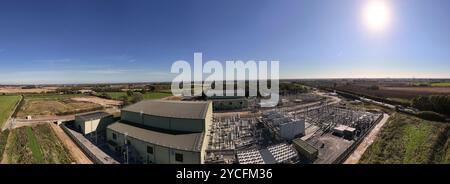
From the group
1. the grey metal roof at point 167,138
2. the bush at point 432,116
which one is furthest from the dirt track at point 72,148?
the bush at point 432,116

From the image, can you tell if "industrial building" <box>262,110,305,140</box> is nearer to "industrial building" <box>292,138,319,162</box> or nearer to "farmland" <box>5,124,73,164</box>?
"industrial building" <box>292,138,319,162</box>

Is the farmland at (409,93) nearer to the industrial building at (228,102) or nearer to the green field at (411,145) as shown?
the green field at (411,145)

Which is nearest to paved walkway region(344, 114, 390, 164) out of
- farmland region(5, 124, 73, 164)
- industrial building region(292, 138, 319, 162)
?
industrial building region(292, 138, 319, 162)
